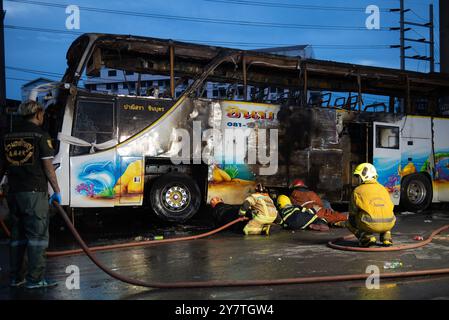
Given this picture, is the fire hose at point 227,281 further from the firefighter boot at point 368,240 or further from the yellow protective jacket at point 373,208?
the firefighter boot at point 368,240

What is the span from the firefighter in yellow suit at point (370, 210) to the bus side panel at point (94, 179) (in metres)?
4.61

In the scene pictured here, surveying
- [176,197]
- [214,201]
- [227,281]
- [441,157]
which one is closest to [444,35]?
[441,157]

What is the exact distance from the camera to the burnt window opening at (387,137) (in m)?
12.5

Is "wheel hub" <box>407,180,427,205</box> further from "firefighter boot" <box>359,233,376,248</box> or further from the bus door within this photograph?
"firefighter boot" <box>359,233,376,248</box>

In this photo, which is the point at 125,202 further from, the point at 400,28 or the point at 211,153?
the point at 400,28

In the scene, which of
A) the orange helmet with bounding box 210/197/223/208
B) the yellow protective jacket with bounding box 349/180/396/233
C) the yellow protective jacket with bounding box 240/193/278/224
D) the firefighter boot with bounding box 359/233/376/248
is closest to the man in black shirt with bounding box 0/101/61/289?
the yellow protective jacket with bounding box 349/180/396/233

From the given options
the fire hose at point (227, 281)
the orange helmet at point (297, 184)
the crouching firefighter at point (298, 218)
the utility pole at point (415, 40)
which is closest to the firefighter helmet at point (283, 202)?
the crouching firefighter at point (298, 218)

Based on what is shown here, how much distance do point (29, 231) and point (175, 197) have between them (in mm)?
5236

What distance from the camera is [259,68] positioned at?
39.3ft

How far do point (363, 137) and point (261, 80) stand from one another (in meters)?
3.09

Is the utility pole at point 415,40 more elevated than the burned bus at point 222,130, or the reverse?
the utility pole at point 415,40

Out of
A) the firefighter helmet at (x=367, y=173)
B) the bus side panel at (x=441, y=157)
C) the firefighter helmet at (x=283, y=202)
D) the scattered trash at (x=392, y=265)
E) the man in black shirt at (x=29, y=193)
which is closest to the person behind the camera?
the man in black shirt at (x=29, y=193)

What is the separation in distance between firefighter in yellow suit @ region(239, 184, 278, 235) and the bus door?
4713 millimetres

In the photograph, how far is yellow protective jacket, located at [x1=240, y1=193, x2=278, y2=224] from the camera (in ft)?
28.7
